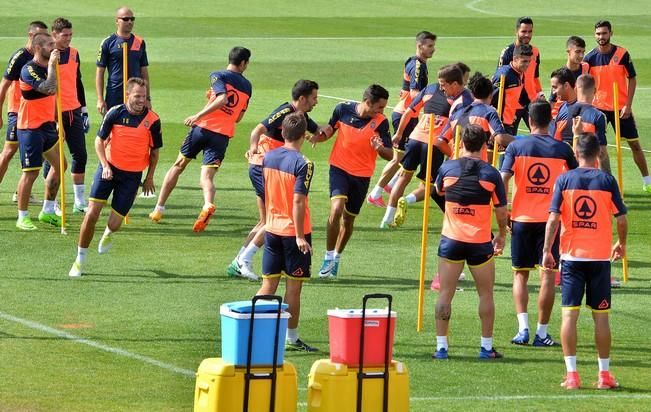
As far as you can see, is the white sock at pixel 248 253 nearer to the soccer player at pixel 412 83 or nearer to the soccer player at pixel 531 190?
the soccer player at pixel 531 190

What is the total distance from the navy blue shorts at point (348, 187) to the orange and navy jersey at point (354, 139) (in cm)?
6

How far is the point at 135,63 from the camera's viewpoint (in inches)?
829

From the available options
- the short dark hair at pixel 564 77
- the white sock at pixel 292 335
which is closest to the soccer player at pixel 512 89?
the short dark hair at pixel 564 77

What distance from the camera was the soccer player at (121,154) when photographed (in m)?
16.5

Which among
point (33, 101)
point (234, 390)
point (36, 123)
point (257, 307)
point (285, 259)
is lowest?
point (234, 390)

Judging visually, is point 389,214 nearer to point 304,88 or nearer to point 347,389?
point 304,88

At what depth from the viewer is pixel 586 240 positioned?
12453 millimetres

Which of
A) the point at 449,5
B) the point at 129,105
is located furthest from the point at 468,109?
the point at 449,5

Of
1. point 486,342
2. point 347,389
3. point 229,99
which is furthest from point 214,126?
point 347,389

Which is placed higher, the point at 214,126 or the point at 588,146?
the point at 214,126

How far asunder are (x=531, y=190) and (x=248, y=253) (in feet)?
12.0

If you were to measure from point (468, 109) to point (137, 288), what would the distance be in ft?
13.4

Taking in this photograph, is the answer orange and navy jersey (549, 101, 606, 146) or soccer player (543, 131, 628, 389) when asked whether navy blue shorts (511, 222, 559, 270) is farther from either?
orange and navy jersey (549, 101, 606, 146)

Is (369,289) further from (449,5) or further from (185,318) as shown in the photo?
(449,5)
